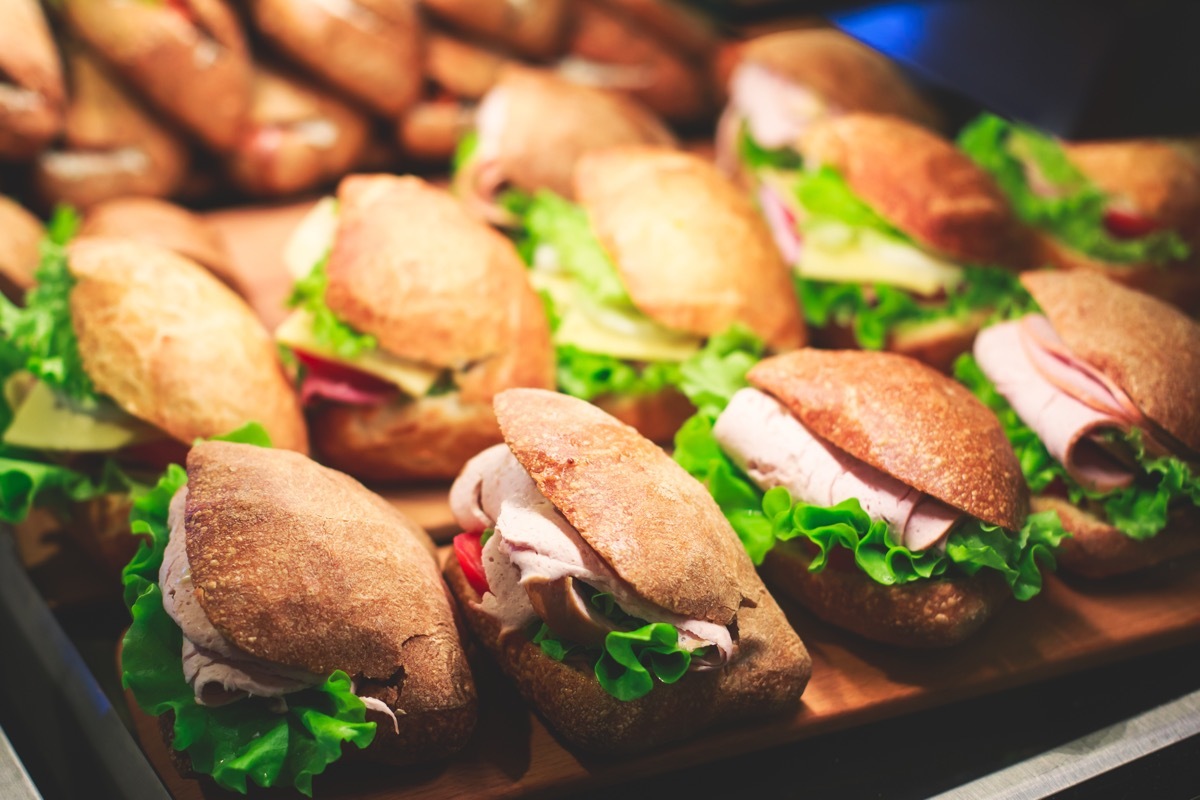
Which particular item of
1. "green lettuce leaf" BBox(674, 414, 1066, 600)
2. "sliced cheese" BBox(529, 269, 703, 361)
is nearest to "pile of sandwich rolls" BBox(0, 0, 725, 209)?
"sliced cheese" BBox(529, 269, 703, 361)

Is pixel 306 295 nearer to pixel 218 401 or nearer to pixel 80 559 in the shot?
pixel 218 401

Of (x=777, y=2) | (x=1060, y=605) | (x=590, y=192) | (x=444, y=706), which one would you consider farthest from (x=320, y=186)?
(x=1060, y=605)

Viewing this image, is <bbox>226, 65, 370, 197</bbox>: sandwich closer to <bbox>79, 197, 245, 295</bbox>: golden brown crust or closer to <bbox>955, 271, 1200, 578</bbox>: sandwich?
<bbox>79, 197, 245, 295</bbox>: golden brown crust

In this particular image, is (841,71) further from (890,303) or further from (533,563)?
(533,563)

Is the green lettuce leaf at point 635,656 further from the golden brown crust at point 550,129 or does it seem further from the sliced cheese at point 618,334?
the golden brown crust at point 550,129

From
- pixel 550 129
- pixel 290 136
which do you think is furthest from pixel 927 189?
pixel 290 136

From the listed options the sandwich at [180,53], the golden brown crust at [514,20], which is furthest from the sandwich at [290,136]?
the golden brown crust at [514,20]
